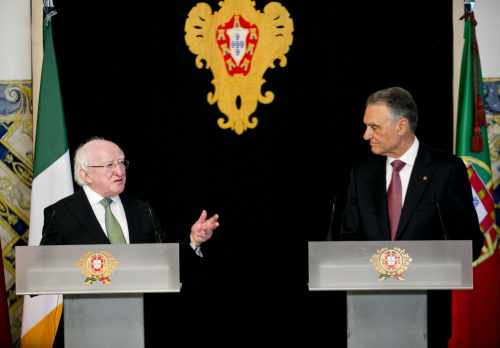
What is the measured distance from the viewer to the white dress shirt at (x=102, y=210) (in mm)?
3301

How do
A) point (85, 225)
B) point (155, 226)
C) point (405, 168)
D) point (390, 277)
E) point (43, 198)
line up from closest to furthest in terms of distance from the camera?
1. point (390, 277)
2. point (85, 225)
3. point (405, 168)
4. point (155, 226)
5. point (43, 198)

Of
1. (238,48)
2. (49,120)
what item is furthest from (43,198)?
(238,48)

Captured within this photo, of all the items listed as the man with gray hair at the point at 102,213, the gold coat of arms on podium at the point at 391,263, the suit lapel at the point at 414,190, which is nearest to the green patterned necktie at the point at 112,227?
the man with gray hair at the point at 102,213

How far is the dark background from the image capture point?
3.91 meters

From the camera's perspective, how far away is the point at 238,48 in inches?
156

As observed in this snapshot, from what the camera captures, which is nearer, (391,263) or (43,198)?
(391,263)

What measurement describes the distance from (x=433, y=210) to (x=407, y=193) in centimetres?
15

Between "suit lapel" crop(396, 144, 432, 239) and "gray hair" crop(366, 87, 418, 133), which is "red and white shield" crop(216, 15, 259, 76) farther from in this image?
"suit lapel" crop(396, 144, 432, 239)

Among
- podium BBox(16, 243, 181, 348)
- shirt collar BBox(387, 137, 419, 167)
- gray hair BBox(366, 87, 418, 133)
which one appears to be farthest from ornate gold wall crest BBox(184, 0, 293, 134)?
podium BBox(16, 243, 181, 348)

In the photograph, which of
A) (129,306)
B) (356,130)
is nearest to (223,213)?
(356,130)

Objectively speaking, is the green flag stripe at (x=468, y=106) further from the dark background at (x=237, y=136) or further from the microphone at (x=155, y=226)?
the microphone at (x=155, y=226)

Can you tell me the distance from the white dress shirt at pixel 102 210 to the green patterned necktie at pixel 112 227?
18 millimetres

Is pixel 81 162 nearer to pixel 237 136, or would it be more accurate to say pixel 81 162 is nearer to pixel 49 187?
pixel 49 187

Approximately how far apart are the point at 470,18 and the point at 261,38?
120 cm
